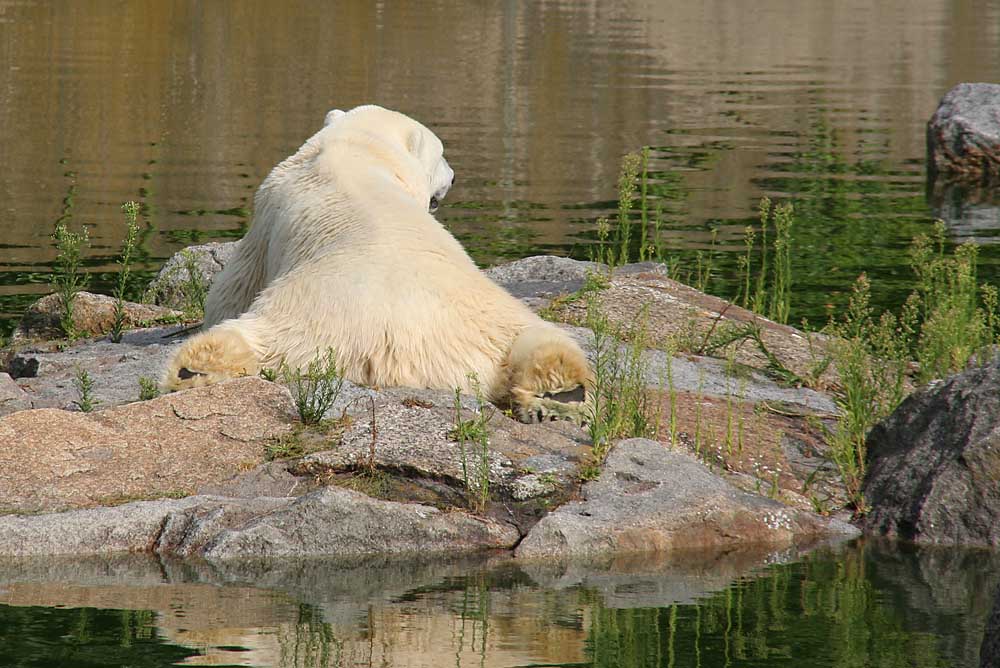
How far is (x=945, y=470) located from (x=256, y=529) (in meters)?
2.78

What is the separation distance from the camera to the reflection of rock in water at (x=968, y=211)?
15836 millimetres

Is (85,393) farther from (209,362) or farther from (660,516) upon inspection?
(660,516)

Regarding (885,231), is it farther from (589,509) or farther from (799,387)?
(589,509)

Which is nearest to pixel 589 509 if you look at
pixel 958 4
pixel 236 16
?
pixel 236 16

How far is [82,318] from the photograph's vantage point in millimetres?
9758

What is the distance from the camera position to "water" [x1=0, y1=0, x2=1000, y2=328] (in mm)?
15891

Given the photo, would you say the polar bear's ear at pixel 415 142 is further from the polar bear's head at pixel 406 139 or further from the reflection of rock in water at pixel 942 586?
the reflection of rock in water at pixel 942 586

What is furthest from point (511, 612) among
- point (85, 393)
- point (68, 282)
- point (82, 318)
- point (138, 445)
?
point (82, 318)

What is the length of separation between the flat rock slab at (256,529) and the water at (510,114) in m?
6.33

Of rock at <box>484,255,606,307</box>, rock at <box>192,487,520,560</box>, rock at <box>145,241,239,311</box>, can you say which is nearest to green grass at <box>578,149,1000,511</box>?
rock at <box>484,255,606,307</box>

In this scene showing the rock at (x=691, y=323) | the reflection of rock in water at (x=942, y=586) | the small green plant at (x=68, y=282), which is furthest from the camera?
the small green plant at (x=68, y=282)

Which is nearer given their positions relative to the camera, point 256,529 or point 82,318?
point 256,529

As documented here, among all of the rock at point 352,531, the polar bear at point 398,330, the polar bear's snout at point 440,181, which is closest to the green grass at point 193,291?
the polar bear's snout at point 440,181

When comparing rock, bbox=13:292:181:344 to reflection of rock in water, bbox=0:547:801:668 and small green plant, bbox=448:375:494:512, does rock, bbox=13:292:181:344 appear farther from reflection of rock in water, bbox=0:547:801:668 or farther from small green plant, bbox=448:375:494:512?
reflection of rock in water, bbox=0:547:801:668
